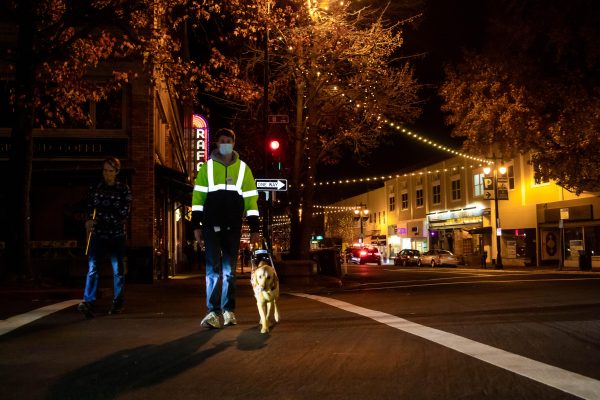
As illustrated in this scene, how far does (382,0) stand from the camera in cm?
1978

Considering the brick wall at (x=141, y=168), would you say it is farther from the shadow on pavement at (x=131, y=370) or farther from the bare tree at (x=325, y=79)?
the shadow on pavement at (x=131, y=370)

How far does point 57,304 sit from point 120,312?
1456 mm

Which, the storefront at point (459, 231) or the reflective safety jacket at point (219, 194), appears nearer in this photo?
the reflective safety jacket at point (219, 194)

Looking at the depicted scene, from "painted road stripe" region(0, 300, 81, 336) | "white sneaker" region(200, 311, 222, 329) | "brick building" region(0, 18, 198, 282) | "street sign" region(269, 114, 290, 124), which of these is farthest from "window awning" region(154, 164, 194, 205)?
"white sneaker" region(200, 311, 222, 329)

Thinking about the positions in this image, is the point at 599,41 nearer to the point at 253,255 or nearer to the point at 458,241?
the point at 253,255

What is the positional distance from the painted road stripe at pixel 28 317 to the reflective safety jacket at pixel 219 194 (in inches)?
87.7

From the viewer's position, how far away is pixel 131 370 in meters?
4.66

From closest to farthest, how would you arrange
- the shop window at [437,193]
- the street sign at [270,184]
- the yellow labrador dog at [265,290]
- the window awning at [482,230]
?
the yellow labrador dog at [265,290], the street sign at [270,184], the window awning at [482,230], the shop window at [437,193]

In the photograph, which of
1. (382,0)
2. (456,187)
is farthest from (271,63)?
(456,187)

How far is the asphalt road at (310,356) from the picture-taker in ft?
13.6

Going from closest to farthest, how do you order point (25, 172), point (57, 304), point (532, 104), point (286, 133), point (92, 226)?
1. point (92, 226)
2. point (57, 304)
3. point (25, 172)
4. point (286, 133)
5. point (532, 104)

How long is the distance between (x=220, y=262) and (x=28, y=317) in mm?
2574

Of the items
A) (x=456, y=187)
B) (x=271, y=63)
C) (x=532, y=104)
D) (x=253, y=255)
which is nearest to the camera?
(x=253, y=255)

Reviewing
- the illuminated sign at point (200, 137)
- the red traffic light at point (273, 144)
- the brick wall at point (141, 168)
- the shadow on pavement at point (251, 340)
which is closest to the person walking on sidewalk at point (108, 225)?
the shadow on pavement at point (251, 340)
